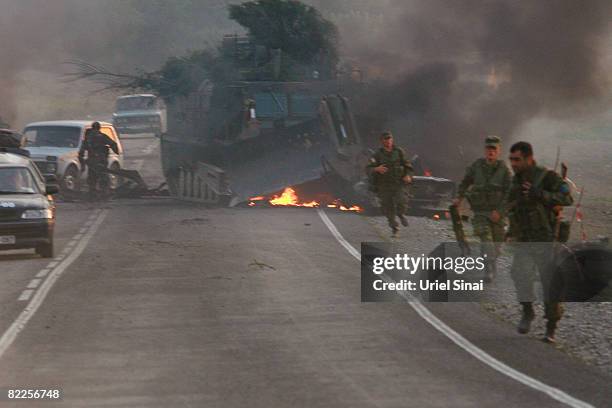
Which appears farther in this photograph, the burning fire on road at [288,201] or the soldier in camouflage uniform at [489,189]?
the burning fire on road at [288,201]

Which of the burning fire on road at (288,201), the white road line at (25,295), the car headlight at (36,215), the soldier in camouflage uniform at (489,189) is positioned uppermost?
the soldier in camouflage uniform at (489,189)

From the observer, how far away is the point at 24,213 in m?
18.2

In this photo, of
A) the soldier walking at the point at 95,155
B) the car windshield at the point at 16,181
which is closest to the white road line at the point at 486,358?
the car windshield at the point at 16,181

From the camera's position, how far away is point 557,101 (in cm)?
2992

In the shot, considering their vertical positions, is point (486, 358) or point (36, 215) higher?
point (36, 215)

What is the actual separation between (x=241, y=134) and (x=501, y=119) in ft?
23.9

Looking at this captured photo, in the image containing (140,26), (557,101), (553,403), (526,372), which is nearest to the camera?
(553,403)

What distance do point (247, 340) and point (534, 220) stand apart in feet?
9.55

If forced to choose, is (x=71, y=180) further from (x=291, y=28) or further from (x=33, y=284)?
(x=33, y=284)

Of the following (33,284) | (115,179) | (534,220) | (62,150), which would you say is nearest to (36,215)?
(33,284)

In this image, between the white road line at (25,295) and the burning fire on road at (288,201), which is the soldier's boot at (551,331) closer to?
the white road line at (25,295)

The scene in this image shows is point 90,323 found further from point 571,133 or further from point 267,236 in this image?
point 571,133

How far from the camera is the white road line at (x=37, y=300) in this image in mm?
11523

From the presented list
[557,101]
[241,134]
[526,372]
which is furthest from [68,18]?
[526,372]
